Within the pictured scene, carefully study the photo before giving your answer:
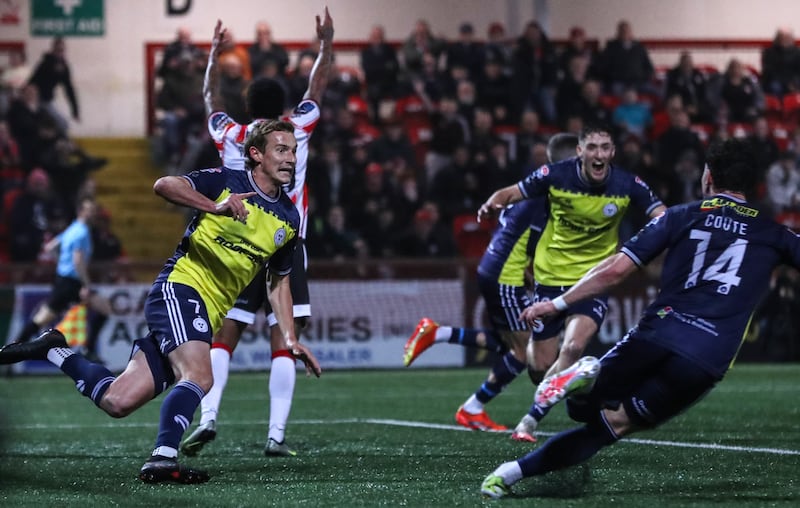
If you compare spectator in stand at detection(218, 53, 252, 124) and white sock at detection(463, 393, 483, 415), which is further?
spectator in stand at detection(218, 53, 252, 124)


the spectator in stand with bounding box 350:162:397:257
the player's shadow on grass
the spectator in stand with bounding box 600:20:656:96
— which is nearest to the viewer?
the player's shadow on grass

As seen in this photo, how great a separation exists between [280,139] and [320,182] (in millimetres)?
11845

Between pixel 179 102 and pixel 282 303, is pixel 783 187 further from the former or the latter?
pixel 282 303

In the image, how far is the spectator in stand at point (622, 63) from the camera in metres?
22.2

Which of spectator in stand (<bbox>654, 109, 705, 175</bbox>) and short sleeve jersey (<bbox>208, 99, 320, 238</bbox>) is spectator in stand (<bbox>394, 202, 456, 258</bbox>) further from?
short sleeve jersey (<bbox>208, 99, 320, 238</bbox>)

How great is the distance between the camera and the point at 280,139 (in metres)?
7.16

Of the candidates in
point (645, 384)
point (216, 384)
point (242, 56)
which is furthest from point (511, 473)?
point (242, 56)

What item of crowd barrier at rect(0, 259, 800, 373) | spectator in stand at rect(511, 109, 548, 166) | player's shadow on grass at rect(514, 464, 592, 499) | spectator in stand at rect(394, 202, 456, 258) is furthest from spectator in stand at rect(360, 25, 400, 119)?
player's shadow on grass at rect(514, 464, 592, 499)

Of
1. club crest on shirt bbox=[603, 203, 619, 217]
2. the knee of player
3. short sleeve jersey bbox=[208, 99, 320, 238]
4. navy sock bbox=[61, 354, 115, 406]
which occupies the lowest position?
the knee of player

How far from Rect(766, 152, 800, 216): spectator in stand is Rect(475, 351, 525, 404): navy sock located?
36.1 feet

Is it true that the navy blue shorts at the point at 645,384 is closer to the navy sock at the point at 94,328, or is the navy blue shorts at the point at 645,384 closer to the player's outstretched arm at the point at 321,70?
the player's outstretched arm at the point at 321,70

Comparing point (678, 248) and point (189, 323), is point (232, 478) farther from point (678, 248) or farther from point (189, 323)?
point (678, 248)

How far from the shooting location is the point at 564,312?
955cm

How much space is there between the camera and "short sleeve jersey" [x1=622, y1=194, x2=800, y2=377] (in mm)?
6020
